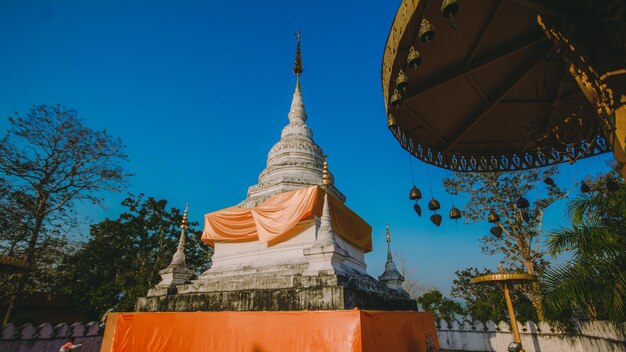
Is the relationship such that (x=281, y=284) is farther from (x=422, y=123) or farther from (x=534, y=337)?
(x=534, y=337)

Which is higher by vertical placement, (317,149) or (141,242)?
(317,149)

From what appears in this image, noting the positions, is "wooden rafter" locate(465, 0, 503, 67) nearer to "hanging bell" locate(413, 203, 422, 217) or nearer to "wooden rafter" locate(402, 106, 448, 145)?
"wooden rafter" locate(402, 106, 448, 145)

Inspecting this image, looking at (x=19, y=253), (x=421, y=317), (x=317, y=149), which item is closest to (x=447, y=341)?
(x=421, y=317)

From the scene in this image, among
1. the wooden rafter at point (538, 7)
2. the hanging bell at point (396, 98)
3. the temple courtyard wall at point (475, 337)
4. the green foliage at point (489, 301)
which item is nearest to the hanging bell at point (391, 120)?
the hanging bell at point (396, 98)

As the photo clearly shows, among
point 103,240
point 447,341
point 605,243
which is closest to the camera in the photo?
point 605,243

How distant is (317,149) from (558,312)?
10.8 m

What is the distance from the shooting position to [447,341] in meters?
15.1

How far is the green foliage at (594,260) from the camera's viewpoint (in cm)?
689

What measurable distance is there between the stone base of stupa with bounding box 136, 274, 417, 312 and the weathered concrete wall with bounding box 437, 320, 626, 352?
6.12 metres

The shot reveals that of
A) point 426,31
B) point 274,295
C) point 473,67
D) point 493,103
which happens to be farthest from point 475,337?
point 426,31

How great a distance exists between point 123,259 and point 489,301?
80.8ft

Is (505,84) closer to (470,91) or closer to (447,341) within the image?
(470,91)

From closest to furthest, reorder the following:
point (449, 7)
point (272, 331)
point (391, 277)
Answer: point (449, 7)
point (272, 331)
point (391, 277)

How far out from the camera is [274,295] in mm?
7875
